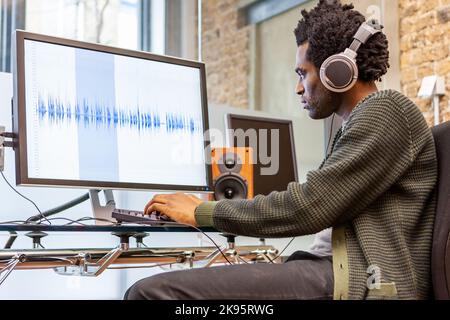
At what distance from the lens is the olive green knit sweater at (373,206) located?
114 centimetres

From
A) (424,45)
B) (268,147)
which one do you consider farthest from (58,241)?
(424,45)

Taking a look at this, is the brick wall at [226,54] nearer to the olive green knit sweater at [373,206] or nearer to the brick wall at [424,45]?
the brick wall at [424,45]

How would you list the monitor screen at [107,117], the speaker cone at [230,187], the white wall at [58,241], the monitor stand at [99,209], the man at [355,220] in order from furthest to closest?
the white wall at [58,241]
the speaker cone at [230,187]
the monitor stand at [99,209]
the monitor screen at [107,117]
the man at [355,220]

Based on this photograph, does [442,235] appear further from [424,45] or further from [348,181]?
[424,45]

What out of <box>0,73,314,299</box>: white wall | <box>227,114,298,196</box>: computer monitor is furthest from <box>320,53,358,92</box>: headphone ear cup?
<box>0,73,314,299</box>: white wall

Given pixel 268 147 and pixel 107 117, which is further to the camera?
Answer: pixel 268 147

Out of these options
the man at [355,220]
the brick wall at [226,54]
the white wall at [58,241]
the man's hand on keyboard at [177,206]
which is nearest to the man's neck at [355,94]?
the man at [355,220]

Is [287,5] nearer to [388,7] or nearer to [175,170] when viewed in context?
[388,7]

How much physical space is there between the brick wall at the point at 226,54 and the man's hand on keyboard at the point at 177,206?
3.70 metres

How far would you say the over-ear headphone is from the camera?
1351 mm

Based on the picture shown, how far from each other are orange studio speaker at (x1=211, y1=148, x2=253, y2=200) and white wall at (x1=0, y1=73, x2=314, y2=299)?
51cm

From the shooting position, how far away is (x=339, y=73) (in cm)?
135

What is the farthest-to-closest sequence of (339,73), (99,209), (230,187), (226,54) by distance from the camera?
(226,54), (230,187), (99,209), (339,73)

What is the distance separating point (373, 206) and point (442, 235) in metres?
0.14
